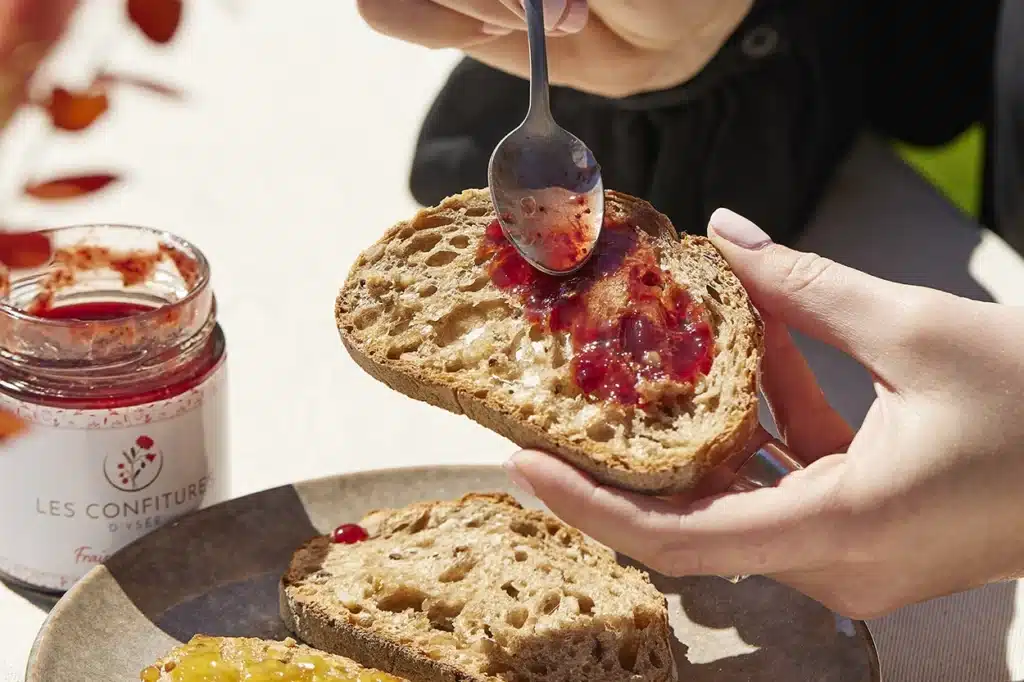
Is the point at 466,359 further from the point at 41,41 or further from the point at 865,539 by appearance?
the point at 41,41

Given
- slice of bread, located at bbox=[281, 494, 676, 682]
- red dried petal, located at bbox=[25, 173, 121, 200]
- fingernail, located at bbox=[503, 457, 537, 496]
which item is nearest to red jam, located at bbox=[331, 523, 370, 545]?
slice of bread, located at bbox=[281, 494, 676, 682]

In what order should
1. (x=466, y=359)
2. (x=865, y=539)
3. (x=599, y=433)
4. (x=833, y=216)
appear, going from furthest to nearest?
(x=833, y=216), (x=466, y=359), (x=599, y=433), (x=865, y=539)

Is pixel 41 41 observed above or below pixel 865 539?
above

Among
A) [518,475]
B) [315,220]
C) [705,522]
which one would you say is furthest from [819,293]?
Result: [315,220]

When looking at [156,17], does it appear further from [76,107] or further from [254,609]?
[254,609]

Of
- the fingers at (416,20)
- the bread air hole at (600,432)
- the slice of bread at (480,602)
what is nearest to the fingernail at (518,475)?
the bread air hole at (600,432)

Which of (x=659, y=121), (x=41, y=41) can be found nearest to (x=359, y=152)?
(x=659, y=121)

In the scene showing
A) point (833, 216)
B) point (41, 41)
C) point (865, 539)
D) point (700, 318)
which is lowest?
point (833, 216)

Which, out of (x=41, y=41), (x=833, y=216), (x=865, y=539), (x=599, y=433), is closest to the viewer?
(x=41, y=41)
